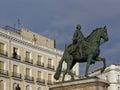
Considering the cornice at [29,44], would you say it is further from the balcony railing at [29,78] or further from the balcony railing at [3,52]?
the balcony railing at [29,78]

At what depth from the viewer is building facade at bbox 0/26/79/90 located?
69.3 meters

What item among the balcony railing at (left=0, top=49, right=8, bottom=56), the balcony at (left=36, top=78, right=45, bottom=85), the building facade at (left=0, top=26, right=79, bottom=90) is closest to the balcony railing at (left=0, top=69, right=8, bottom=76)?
the building facade at (left=0, top=26, right=79, bottom=90)

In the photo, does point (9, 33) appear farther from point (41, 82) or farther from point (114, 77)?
point (114, 77)

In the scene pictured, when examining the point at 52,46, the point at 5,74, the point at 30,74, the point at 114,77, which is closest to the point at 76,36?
the point at 5,74

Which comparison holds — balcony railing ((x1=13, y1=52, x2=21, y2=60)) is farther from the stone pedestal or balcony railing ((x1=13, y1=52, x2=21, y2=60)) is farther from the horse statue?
the stone pedestal

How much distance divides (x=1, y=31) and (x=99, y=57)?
4149 cm

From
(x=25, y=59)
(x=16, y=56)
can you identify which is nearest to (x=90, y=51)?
(x=16, y=56)

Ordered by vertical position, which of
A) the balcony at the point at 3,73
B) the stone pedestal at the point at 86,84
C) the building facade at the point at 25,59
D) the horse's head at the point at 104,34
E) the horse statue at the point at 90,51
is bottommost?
the stone pedestal at the point at 86,84

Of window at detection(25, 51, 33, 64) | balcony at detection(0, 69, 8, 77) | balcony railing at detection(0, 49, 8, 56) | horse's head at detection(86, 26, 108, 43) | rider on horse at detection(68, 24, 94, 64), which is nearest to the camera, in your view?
rider on horse at detection(68, 24, 94, 64)

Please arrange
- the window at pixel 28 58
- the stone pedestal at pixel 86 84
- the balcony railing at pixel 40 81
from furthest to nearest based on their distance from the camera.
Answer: the balcony railing at pixel 40 81 < the window at pixel 28 58 < the stone pedestal at pixel 86 84

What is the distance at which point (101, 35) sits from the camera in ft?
96.5

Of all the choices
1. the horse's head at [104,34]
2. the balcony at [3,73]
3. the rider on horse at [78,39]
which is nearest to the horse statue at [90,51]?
the horse's head at [104,34]

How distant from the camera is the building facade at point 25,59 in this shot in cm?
6931

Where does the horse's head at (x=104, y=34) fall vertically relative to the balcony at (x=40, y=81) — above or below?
below
